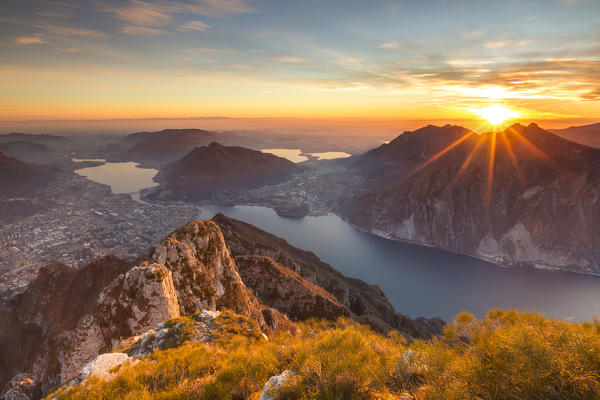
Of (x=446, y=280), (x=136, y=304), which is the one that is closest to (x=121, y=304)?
(x=136, y=304)

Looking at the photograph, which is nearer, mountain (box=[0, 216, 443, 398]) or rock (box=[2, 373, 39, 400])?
mountain (box=[0, 216, 443, 398])

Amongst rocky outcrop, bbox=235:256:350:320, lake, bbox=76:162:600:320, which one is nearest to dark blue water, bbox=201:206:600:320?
lake, bbox=76:162:600:320

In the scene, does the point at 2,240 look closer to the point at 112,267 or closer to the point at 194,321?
the point at 112,267

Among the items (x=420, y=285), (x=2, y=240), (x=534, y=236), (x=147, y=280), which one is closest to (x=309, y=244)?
(x=420, y=285)

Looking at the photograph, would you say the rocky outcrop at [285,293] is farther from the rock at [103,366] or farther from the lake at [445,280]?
the lake at [445,280]

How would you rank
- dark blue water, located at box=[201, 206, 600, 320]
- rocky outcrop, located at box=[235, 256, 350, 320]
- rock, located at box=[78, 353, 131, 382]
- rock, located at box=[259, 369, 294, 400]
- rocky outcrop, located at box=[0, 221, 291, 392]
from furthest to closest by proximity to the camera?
dark blue water, located at box=[201, 206, 600, 320]
rocky outcrop, located at box=[235, 256, 350, 320]
rocky outcrop, located at box=[0, 221, 291, 392]
rock, located at box=[78, 353, 131, 382]
rock, located at box=[259, 369, 294, 400]

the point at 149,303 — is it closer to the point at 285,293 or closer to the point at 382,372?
the point at 382,372

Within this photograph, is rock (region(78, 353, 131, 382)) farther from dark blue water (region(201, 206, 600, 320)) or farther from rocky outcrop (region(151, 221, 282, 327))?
dark blue water (region(201, 206, 600, 320))
